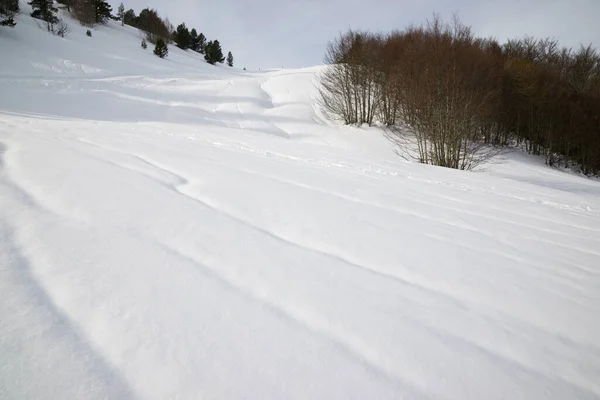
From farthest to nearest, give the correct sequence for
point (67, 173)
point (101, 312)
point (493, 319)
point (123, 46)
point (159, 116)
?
point (123, 46) → point (159, 116) → point (67, 173) → point (493, 319) → point (101, 312)

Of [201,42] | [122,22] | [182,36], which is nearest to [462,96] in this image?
[182,36]

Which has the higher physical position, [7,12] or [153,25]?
[153,25]

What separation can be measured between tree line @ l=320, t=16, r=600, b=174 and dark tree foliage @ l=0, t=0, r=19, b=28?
16.0 meters

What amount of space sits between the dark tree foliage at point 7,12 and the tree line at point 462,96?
52.5 ft

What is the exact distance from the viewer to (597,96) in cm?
1340

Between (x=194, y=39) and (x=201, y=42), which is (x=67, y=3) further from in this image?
(x=201, y=42)

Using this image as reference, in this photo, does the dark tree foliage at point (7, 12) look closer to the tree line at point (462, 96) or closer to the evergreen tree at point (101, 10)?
the evergreen tree at point (101, 10)

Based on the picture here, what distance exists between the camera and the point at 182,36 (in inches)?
1100

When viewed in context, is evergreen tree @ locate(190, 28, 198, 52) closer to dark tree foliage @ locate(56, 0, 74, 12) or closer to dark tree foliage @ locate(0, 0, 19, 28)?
dark tree foliage @ locate(56, 0, 74, 12)

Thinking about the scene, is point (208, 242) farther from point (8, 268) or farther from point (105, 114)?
point (105, 114)

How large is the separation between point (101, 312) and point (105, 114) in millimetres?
9300

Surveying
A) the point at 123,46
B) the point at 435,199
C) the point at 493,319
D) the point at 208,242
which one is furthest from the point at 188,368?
the point at 123,46

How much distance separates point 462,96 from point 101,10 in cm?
2963

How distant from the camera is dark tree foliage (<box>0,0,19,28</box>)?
13109 millimetres
